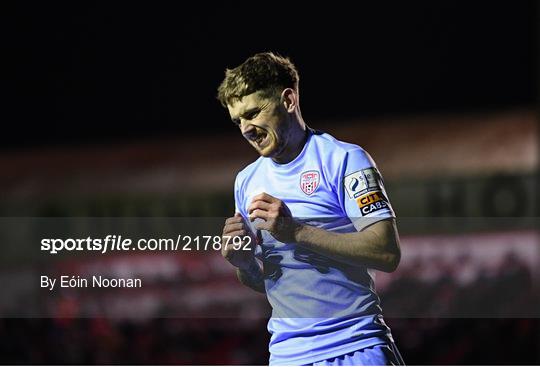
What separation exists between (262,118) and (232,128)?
2247 millimetres

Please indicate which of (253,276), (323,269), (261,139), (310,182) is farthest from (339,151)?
(253,276)

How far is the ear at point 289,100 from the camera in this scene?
2287 millimetres

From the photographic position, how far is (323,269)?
2207 millimetres

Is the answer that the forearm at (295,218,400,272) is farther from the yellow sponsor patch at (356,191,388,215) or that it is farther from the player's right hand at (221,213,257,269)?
the player's right hand at (221,213,257,269)

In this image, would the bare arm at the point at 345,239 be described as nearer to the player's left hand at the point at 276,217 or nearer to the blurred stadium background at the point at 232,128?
the player's left hand at the point at 276,217

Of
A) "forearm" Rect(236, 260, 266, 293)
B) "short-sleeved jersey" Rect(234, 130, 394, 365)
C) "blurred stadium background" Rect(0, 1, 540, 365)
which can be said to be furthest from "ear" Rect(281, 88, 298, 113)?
"blurred stadium background" Rect(0, 1, 540, 365)

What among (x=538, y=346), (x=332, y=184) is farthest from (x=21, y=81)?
(x=538, y=346)

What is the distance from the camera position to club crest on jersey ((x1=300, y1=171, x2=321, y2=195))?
226cm

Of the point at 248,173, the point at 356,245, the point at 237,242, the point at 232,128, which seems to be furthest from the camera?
the point at 232,128

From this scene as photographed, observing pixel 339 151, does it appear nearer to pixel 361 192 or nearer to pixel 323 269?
pixel 361 192

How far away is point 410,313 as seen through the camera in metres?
3.85

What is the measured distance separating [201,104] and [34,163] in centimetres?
116

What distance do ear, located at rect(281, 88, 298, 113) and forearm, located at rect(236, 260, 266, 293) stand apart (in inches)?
18.3

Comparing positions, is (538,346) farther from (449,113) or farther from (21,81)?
(21,81)
